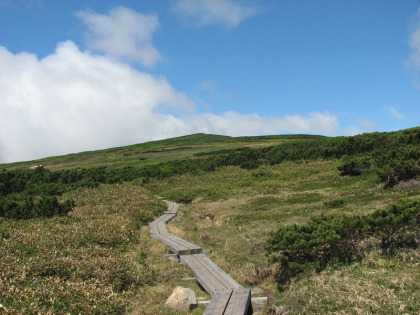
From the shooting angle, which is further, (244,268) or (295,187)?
(295,187)

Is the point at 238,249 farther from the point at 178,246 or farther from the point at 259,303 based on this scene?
Result: the point at 259,303

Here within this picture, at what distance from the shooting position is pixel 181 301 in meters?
7.87

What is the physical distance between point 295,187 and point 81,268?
63.3 ft

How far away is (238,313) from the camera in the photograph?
6.79 meters

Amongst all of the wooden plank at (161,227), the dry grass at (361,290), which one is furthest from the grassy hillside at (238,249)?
the wooden plank at (161,227)

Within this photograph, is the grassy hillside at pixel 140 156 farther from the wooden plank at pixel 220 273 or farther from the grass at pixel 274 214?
the wooden plank at pixel 220 273

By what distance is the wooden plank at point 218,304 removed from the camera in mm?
6934

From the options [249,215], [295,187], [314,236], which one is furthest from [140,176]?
[314,236]

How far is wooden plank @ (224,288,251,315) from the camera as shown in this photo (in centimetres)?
690

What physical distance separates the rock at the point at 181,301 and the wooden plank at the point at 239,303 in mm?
1086

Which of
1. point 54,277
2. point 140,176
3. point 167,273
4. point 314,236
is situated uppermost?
point 140,176

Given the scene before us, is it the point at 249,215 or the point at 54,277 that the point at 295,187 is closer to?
the point at 249,215

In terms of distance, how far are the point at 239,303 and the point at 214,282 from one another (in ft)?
5.56

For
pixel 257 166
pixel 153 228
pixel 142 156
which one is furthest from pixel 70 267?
pixel 142 156
